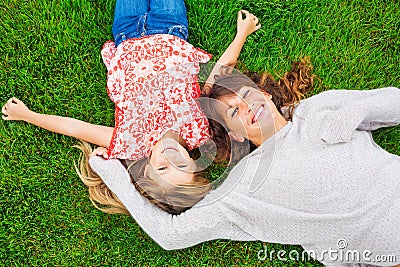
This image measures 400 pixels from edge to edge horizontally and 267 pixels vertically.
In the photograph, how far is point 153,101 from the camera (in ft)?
6.20

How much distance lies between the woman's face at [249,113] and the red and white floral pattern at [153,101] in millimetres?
145

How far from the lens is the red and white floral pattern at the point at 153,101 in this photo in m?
1.88

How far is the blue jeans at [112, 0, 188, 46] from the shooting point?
1.95m

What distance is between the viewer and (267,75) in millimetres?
2033

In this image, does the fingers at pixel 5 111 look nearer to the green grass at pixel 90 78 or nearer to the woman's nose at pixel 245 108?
the green grass at pixel 90 78

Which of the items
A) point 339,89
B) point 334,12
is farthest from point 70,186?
point 334,12

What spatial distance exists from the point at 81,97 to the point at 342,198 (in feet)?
4.00

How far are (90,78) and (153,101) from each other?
14.3 inches

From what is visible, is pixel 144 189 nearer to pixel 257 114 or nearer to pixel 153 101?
pixel 153 101

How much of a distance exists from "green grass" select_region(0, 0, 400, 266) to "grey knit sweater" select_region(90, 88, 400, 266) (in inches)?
7.2

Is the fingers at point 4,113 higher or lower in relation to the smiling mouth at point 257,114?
lower

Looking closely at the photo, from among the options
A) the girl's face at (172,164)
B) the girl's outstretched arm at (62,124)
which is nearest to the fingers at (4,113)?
the girl's outstretched arm at (62,124)

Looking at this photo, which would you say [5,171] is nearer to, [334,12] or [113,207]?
[113,207]

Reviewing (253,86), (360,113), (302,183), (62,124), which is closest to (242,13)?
(253,86)
